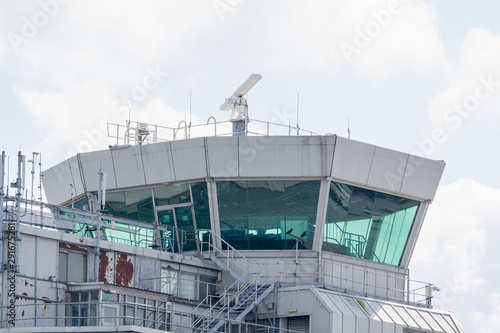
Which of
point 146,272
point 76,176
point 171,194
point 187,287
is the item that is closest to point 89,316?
point 146,272

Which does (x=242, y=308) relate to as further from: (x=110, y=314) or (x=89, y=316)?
(x=89, y=316)

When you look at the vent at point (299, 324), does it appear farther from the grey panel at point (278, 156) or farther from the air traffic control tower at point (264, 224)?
the grey panel at point (278, 156)

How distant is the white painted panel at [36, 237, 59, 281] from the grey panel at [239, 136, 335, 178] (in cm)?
938

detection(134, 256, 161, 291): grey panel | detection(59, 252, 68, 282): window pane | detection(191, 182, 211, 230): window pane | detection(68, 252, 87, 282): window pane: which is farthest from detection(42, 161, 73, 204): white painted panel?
detection(59, 252, 68, 282): window pane

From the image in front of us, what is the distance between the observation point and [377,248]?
5534cm

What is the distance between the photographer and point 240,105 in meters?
56.8

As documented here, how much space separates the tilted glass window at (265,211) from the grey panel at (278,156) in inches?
18.3

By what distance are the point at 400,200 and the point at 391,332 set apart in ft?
21.3

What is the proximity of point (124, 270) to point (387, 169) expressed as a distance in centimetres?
1204

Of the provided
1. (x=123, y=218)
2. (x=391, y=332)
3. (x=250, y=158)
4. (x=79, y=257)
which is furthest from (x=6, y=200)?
(x=391, y=332)

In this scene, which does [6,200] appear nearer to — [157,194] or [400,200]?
[157,194]

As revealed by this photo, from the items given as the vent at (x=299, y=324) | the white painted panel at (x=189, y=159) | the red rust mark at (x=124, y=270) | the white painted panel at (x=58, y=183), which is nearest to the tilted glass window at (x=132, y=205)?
the white painted panel at (x=189, y=159)

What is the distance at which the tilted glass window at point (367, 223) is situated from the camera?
5388 cm

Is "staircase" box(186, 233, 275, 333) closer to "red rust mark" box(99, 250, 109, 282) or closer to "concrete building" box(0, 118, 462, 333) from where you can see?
"concrete building" box(0, 118, 462, 333)
